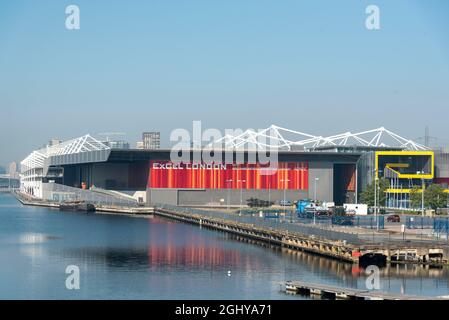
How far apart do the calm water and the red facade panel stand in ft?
100

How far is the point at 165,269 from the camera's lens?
3925 cm

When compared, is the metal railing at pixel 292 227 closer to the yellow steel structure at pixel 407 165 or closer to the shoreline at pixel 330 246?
the shoreline at pixel 330 246

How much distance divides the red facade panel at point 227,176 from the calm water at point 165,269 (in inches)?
1205

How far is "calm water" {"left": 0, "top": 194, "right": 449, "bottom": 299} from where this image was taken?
3303 cm

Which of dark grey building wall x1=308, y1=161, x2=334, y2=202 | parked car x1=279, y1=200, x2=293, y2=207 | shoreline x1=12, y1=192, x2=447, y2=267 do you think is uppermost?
dark grey building wall x1=308, y1=161, x2=334, y2=202

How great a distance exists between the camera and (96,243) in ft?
171

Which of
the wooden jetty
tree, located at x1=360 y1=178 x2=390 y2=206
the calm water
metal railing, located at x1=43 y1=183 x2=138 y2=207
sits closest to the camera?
the wooden jetty

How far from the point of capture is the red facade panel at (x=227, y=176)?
90.6 m
